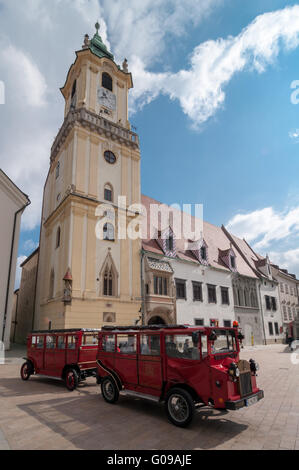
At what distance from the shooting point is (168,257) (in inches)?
1104

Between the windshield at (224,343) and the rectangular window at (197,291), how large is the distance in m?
21.2

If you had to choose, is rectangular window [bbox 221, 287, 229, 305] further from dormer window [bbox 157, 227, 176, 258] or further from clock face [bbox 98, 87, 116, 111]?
clock face [bbox 98, 87, 116, 111]

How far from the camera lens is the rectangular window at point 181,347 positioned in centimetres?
714

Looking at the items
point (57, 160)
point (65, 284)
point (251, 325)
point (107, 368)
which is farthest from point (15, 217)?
point (251, 325)

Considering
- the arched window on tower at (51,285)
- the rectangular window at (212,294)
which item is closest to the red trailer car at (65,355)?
the arched window on tower at (51,285)

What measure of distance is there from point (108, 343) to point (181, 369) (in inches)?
126

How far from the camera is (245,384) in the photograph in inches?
271

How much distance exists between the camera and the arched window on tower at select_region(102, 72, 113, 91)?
3115 cm

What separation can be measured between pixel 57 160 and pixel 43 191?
5.97 m

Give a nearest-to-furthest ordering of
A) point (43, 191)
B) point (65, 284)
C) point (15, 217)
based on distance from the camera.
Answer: point (65, 284) < point (15, 217) < point (43, 191)

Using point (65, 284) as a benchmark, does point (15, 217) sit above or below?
above

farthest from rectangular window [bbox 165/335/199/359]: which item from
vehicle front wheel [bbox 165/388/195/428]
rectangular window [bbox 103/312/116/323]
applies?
rectangular window [bbox 103/312/116/323]

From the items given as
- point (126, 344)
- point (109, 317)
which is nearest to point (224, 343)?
point (126, 344)
